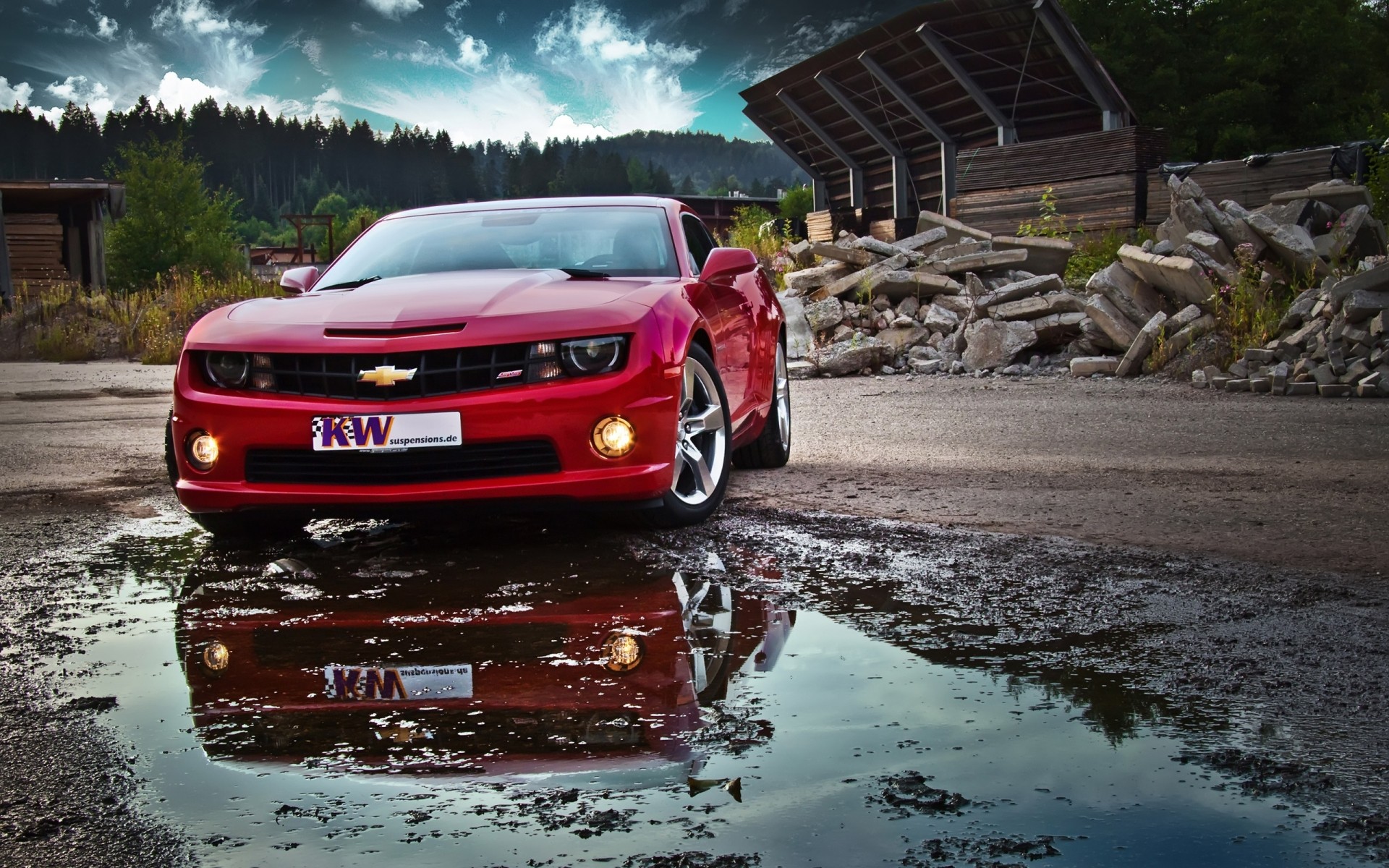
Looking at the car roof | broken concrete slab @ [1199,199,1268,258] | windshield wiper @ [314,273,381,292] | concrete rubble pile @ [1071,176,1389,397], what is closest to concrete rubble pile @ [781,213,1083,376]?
concrete rubble pile @ [1071,176,1389,397]

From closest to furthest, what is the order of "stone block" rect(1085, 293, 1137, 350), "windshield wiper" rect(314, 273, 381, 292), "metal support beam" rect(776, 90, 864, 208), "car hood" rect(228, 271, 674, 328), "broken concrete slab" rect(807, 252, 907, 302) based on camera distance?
"car hood" rect(228, 271, 674, 328), "windshield wiper" rect(314, 273, 381, 292), "stone block" rect(1085, 293, 1137, 350), "broken concrete slab" rect(807, 252, 907, 302), "metal support beam" rect(776, 90, 864, 208)

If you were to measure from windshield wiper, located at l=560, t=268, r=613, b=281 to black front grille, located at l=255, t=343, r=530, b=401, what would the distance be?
0.89 m

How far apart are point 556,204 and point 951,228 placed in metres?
12.4

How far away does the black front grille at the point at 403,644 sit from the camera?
330cm

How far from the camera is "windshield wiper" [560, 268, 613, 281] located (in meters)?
5.42

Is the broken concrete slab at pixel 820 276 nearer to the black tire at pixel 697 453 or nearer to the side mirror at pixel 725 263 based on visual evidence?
the side mirror at pixel 725 263

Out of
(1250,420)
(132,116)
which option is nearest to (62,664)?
(1250,420)

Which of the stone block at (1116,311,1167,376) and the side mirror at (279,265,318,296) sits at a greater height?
the side mirror at (279,265,318,296)

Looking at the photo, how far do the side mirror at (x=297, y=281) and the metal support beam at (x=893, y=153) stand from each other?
963 inches

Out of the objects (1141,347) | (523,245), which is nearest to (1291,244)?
(1141,347)

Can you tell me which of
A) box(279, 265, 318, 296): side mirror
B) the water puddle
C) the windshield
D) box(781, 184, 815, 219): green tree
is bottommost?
the water puddle

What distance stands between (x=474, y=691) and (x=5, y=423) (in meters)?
9.28

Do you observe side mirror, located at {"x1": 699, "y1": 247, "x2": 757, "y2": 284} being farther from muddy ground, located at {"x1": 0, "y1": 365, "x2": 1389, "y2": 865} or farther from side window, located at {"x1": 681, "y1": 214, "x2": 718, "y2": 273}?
muddy ground, located at {"x1": 0, "y1": 365, "x2": 1389, "y2": 865}

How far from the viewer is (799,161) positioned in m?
36.0
